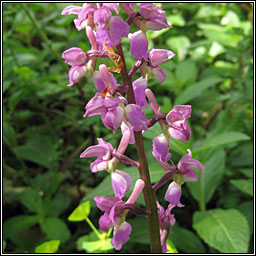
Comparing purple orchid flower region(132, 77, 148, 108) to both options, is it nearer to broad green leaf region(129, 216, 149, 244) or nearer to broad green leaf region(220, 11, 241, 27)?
broad green leaf region(129, 216, 149, 244)

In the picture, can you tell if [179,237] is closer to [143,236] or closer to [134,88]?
[143,236]

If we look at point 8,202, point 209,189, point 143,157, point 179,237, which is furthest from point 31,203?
point 143,157

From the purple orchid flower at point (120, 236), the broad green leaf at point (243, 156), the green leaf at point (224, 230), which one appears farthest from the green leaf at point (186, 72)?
the purple orchid flower at point (120, 236)

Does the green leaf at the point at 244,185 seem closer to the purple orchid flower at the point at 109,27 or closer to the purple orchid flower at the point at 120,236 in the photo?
the purple orchid flower at the point at 120,236

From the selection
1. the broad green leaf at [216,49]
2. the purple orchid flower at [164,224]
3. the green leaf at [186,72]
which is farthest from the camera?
the broad green leaf at [216,49]

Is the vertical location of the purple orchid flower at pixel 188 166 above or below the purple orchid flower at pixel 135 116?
below

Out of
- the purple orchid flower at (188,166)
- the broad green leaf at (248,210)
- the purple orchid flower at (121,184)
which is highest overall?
the purple orchid flower at (121,184)
